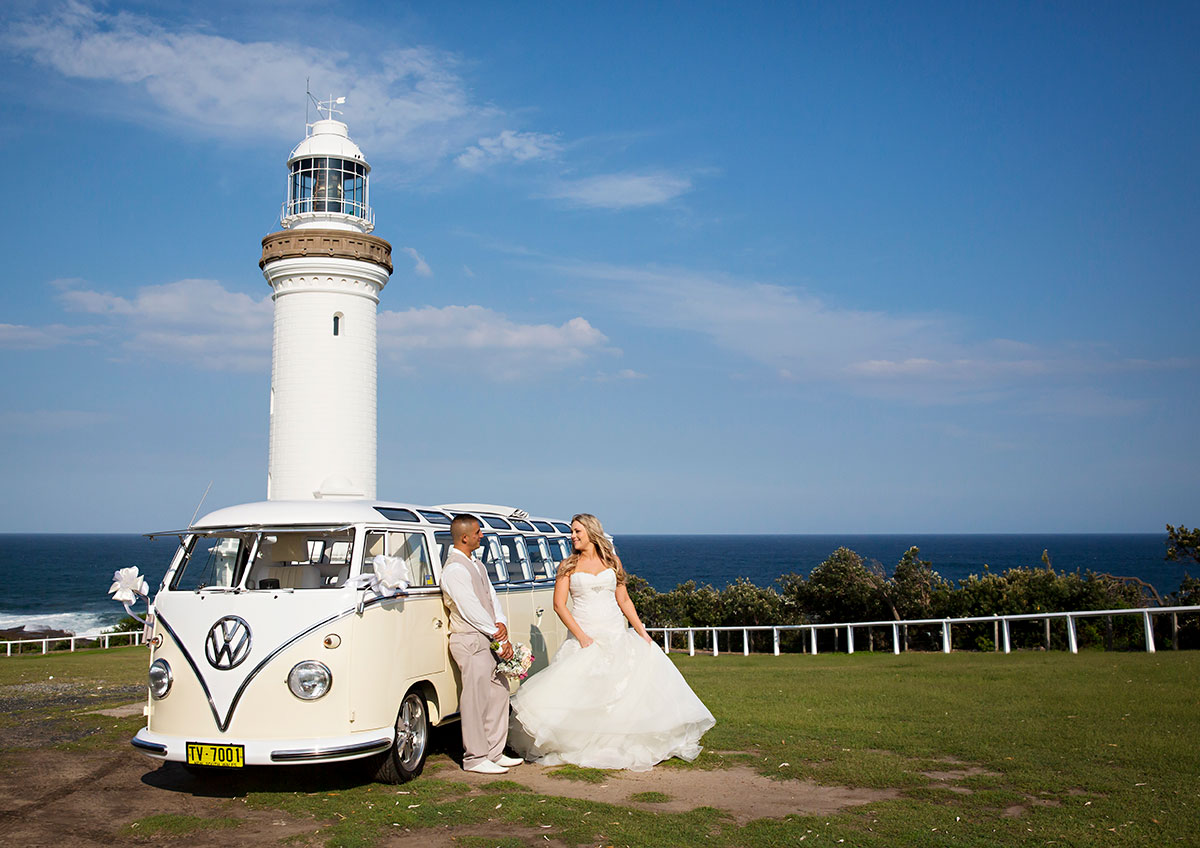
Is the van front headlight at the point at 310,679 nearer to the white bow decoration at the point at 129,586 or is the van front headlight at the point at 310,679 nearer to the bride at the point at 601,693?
the white bow decoration at the point at 129,586

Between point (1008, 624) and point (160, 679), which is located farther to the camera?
point (1008, 624)

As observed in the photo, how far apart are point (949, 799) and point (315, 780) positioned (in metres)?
5.58

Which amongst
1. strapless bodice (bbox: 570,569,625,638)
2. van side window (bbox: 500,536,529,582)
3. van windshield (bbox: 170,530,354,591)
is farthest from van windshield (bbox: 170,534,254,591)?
van side window (bbox: 500,536,529,582)

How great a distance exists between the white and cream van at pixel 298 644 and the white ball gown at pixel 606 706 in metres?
1.03

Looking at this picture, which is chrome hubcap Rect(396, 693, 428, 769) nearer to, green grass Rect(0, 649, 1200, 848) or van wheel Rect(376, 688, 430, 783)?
van wheel Rect(376, 688, 430, 783)

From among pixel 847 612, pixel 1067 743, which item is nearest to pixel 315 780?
pixel 1067 743

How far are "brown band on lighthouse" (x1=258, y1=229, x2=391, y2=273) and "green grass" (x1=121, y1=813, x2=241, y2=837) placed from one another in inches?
742

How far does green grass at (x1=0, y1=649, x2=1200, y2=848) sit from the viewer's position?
670cm

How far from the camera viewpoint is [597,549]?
32.2 feet

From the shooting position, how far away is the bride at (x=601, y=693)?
9062 millimetres

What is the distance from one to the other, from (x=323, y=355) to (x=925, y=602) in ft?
72.3

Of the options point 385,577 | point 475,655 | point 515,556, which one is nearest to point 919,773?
point 475,655

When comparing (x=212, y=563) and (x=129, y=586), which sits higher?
(x=212, y=563)

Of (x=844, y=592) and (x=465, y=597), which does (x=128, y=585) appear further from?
(x=844, y=592)
